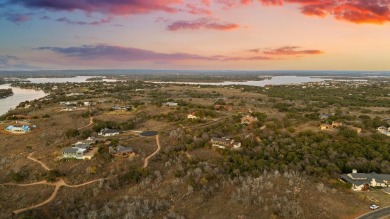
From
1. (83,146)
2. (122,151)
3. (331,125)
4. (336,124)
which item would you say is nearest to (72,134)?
(83,146)

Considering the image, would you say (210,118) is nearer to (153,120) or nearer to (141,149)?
(153,120)

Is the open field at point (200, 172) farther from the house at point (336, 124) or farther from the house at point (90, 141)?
the house at point (90, 141)

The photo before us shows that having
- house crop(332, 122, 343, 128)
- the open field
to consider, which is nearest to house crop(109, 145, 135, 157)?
the open field

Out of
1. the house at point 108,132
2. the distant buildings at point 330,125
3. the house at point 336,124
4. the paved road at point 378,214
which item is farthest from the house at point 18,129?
the house at point 336,124

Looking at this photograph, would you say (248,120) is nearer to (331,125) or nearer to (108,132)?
(331,125)

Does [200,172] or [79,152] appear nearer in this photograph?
[200,172]

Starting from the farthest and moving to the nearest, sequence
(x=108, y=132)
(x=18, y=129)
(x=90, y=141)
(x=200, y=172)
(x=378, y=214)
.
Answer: (x=18, y=129), (x=108, y=132), (x=90, y=141), (x=200, y=172), (x=378, y=214)
